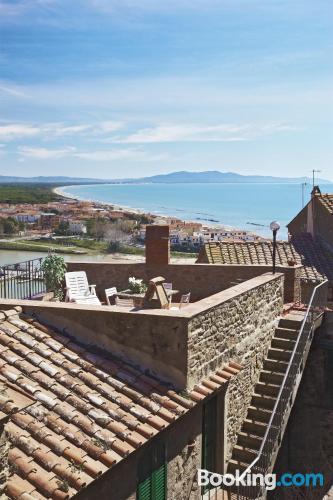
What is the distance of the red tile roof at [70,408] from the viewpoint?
6016 millimetres

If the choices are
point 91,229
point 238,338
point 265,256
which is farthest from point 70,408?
point 91,229

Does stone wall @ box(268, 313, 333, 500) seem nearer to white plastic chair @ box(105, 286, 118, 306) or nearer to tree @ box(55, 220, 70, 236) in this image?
white plastic chair @ box(105, 286, 118, 306)

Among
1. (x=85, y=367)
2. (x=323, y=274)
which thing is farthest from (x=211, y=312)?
(x=323, y=274)

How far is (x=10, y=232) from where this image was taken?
117500 mm

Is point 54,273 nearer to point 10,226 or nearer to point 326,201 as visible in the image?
point 326,201

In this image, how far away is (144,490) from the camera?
7.57m

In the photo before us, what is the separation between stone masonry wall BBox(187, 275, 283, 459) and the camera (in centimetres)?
880

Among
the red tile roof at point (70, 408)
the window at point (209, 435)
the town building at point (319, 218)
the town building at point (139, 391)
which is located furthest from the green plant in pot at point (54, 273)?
the town building at point (319, 218)

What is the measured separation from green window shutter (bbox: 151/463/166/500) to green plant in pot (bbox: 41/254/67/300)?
6.16 metres

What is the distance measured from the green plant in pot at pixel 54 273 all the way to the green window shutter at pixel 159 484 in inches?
243

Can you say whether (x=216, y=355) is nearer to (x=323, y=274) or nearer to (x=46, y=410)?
(x=46, y=410)

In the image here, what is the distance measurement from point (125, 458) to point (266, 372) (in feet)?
17.3

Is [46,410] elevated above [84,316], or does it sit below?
below

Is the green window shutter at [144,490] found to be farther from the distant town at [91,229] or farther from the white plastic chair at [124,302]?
the distant town at [91,229]
